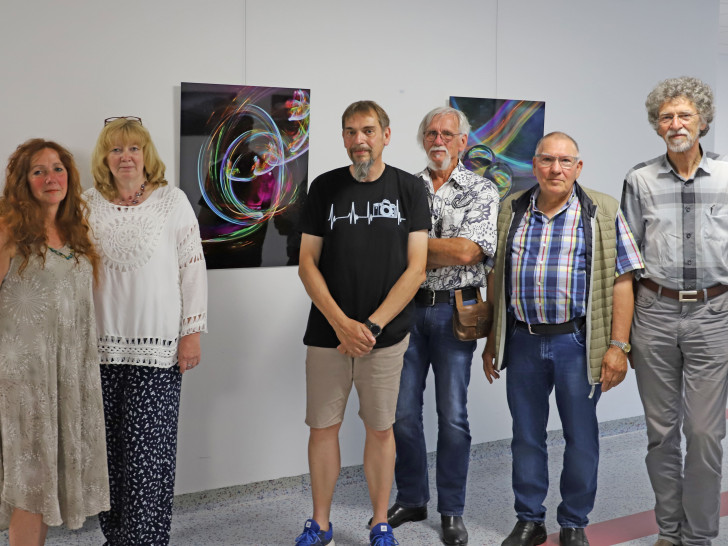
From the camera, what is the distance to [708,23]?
4793mm

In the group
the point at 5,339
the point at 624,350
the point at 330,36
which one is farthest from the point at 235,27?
the point at 624,350

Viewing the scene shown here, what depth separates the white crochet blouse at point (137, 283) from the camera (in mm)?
2654

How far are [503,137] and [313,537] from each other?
2.37 metres

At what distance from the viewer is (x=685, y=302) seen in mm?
2838

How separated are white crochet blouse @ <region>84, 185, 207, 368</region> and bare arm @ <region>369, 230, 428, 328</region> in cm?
77

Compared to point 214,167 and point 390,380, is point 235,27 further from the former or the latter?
point 390,380

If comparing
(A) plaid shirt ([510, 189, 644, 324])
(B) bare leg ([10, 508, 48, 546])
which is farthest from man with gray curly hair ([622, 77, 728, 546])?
(B) bare leg ([10, 508, 48, 546])

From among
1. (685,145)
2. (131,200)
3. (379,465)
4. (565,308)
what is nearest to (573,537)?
(379,465)

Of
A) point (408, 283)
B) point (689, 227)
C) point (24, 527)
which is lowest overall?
point (24, 527)

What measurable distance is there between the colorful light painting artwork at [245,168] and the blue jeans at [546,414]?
124cm

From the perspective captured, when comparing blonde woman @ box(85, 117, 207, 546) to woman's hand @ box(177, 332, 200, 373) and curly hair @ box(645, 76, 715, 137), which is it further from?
curly hair @ box(645, 76, 715, 137)

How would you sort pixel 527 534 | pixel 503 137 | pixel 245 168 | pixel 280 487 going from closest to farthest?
1. pixel 527 534
2. pixel 245 168
3. pixel 280 487
4. pixel 503 137

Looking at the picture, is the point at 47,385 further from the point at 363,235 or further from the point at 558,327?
the point at 558,327

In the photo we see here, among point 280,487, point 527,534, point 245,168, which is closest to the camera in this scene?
point 527,534
